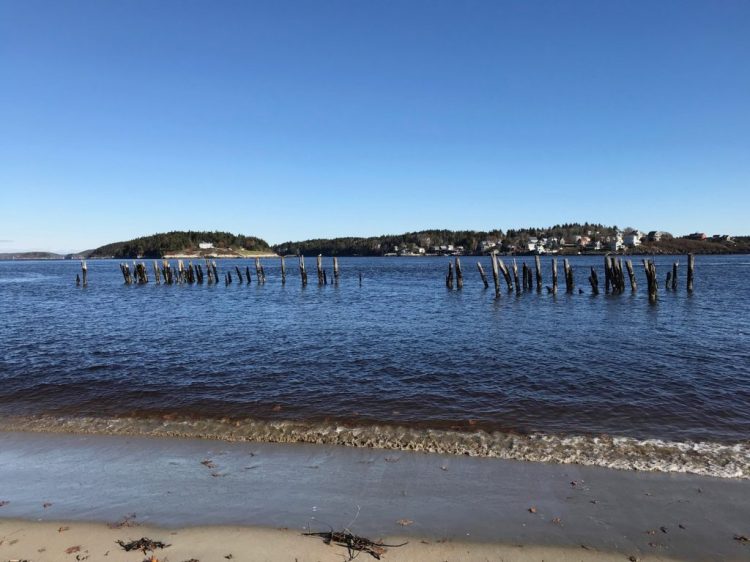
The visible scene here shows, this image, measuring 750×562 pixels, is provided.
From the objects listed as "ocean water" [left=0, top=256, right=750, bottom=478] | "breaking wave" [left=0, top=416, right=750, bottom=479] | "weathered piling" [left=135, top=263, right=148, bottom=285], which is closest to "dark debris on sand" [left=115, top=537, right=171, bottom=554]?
"breaking wave" [left=0, top=416, right=750, bottom=479]

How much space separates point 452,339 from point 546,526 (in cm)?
1496

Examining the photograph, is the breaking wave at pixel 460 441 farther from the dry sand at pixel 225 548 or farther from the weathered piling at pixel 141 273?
the weathered piling at pixel 141 273

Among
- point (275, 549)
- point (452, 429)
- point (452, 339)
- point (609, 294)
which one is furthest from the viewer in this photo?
point (609, 294)

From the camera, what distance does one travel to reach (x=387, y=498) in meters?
6.60

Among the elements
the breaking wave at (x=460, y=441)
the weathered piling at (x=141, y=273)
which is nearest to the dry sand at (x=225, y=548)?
the breaking wave at (x=460, y=441)

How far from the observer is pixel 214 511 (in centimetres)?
623

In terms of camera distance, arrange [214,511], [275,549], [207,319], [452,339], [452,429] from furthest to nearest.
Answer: [207,319]
[452,339]
[452,429]
[214,511]
[275,549]

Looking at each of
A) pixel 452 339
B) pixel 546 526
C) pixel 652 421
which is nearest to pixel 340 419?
pixel 546 526

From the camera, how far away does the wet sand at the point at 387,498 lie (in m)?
5.58

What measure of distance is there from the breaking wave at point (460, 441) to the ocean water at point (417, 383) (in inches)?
1.8

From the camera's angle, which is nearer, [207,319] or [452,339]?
[452,339]

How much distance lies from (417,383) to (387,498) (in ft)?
22.1

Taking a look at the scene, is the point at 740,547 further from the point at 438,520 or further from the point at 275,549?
the point at 275,549

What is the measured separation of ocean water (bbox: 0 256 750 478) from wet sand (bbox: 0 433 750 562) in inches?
32.5
